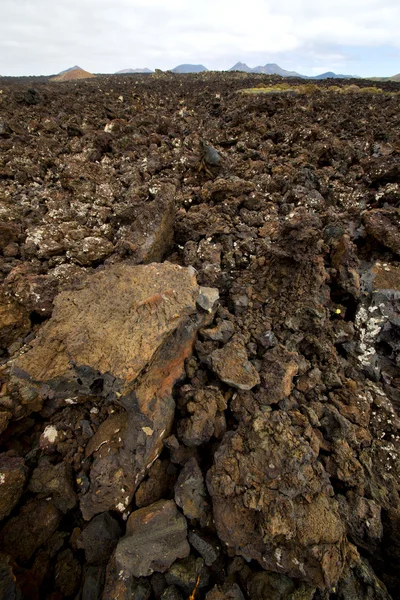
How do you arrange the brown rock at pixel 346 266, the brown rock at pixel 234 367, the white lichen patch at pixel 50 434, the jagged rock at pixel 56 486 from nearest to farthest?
1. the jagged rock at pixel 56 486
2. the white lichen patch at pixel 50 434
3. the brown rock at pixel 234 367
4. the brown rock at pixel 346 266

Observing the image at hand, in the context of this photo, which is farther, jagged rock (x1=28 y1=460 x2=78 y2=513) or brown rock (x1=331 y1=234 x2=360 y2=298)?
brown rock (x1=331 y1=234 x2=360 y2=298)

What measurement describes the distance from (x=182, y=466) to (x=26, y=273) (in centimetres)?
211

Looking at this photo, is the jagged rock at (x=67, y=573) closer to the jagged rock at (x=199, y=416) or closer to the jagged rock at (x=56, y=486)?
the jagged rock at (x=56, y=486)

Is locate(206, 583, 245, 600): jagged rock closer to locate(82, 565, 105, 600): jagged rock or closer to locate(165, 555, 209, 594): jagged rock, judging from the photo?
locate(165, 555, 209, 594): jagged rock

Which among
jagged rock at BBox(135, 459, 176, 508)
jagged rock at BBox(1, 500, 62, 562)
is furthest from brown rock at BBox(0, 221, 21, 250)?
jagged rock at BBox(135, 459, 176, 508)

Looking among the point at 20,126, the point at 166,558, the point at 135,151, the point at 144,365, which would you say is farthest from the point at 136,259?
the point at 20,126

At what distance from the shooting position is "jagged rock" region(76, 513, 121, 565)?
62.7 inches

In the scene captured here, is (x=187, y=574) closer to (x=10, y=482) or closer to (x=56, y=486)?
(x=56, y=486)

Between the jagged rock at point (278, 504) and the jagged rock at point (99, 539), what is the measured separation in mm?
640

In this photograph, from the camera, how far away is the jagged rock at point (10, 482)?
63.2 inches

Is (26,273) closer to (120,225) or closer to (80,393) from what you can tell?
(120,225)

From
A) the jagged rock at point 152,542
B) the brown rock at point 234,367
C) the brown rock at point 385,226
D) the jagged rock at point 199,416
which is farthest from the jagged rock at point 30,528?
the brown rock at point 385,226

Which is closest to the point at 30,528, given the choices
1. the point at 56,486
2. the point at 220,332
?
the point at 56,486

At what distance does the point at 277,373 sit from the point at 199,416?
65cm
